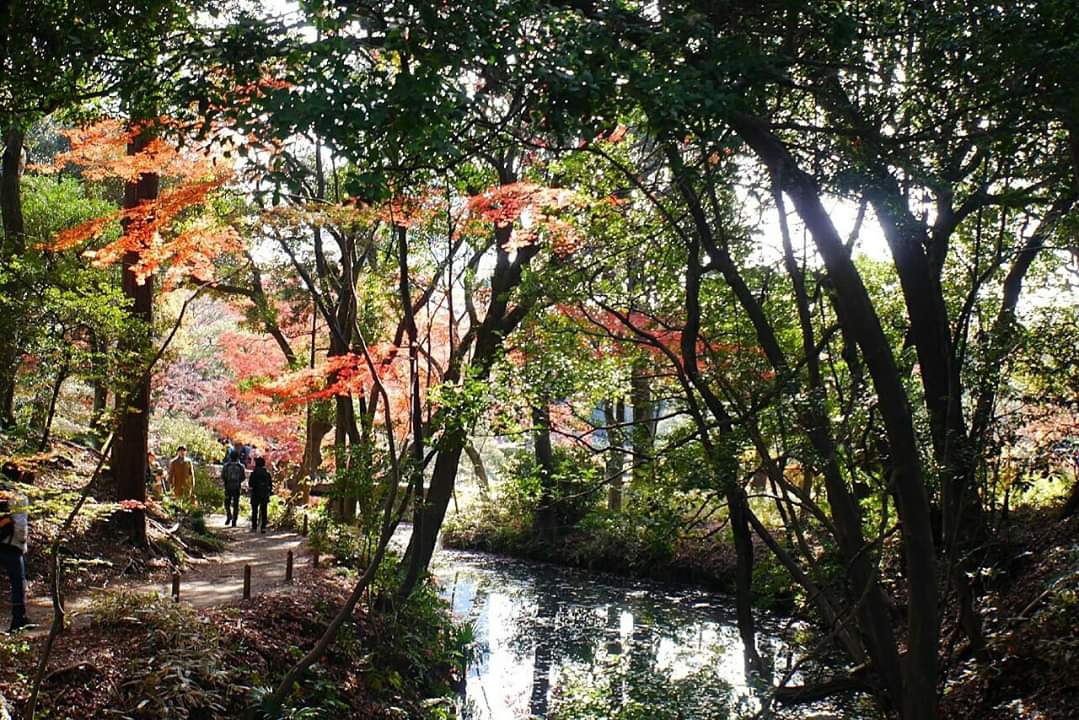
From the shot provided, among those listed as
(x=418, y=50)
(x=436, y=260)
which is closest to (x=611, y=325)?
(x=436, y=260)

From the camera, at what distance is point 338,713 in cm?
828

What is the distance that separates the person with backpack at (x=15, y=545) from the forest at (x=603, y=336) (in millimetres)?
41

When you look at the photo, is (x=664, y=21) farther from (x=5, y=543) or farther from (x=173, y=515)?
(x=173, y=515)

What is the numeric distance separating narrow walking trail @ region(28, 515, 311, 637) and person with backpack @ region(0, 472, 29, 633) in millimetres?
250

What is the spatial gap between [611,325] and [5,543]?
10.6m

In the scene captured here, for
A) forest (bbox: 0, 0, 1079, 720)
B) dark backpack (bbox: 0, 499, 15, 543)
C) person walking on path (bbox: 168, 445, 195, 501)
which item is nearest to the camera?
forest (bbox: 0, 0, 1079, 720)

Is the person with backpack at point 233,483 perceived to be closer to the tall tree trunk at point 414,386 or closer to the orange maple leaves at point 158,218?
the orange maple leaves at point 158,218

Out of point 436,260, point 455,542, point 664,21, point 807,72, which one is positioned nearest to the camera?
point 664,21

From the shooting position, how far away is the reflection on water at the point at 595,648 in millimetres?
7969

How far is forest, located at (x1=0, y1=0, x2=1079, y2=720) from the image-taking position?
523 centimetres

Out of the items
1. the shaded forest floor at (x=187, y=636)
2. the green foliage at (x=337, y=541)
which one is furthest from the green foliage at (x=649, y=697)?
the green foliage at (x=337, y=541)

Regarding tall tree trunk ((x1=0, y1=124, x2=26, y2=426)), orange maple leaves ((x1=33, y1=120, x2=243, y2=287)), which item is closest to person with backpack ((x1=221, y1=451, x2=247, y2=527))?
tall tree trunk ((x1=0, y1=124, x2=26, y2=426))

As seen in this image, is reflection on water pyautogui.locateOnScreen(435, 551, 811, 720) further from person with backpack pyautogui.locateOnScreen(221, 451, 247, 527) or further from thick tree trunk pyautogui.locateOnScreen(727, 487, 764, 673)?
person with backpack pyautogui.locateOnScreen(221, 451, 247, 527)

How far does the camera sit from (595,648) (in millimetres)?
12570
